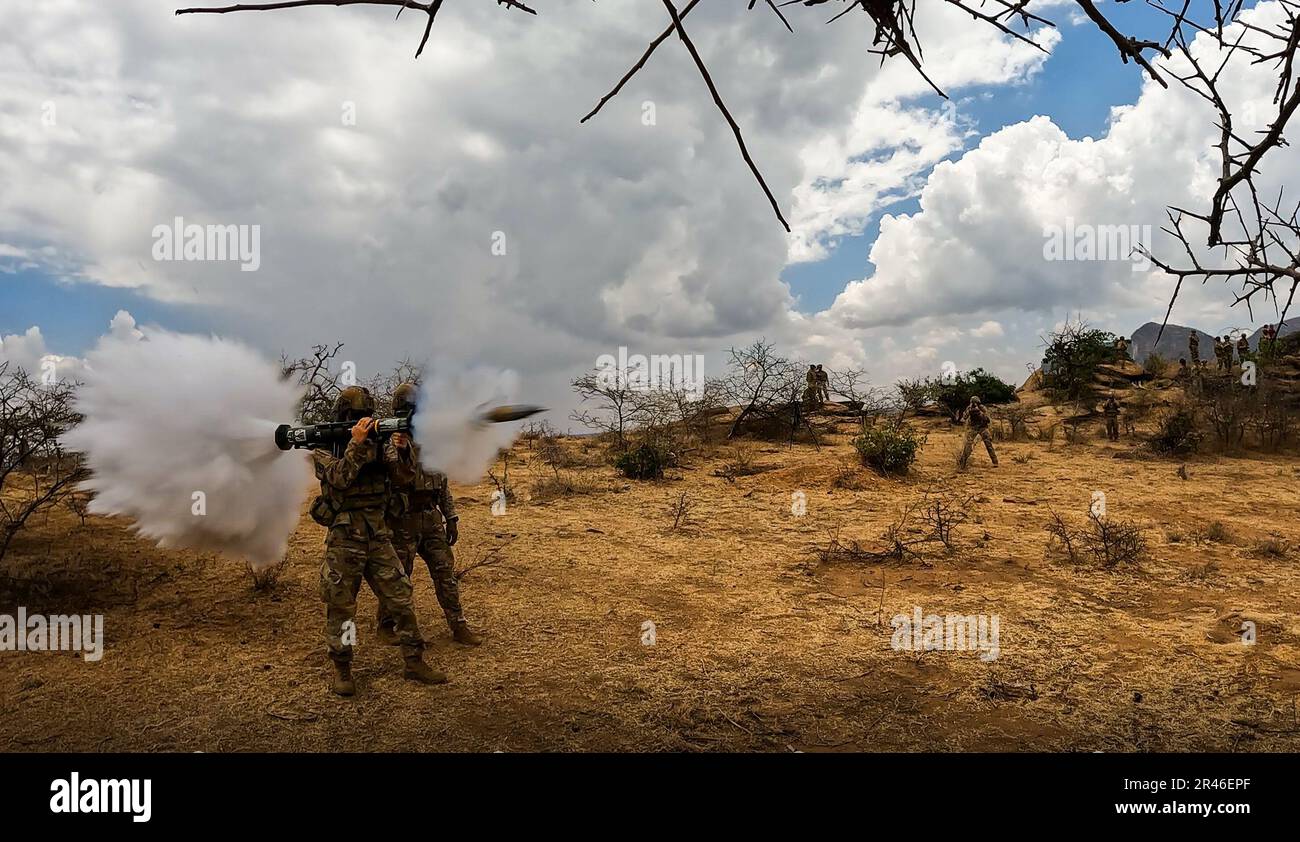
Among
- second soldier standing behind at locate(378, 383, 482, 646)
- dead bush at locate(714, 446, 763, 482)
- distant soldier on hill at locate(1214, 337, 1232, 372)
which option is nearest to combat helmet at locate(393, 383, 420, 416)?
second soldier standing behind at locate(378, 383, 482, 646)

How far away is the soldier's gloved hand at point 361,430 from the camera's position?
511 cm

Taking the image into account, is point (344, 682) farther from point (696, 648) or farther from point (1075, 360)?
point (1075, 360)

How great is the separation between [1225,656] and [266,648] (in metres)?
7.79

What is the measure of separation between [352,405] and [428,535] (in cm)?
131

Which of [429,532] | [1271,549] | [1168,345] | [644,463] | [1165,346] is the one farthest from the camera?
[1168,345]

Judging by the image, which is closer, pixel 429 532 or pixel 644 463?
pixel 429 532

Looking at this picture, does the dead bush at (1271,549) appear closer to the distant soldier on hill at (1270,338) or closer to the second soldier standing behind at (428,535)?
the distant soldier on hill at (1270,338)

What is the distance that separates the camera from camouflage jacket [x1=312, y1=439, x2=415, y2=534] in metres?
5.18

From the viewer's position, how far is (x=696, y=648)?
20.6 ft

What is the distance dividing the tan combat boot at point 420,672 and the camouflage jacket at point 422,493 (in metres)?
1.16

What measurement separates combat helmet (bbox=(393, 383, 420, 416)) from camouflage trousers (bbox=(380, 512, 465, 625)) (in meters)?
0.98

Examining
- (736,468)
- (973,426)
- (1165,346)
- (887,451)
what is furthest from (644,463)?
(1165,346)

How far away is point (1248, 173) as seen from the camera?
222cm

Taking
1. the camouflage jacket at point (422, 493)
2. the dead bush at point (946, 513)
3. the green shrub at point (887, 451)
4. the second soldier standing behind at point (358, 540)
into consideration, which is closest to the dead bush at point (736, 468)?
the green shrub at point (887, 451)
